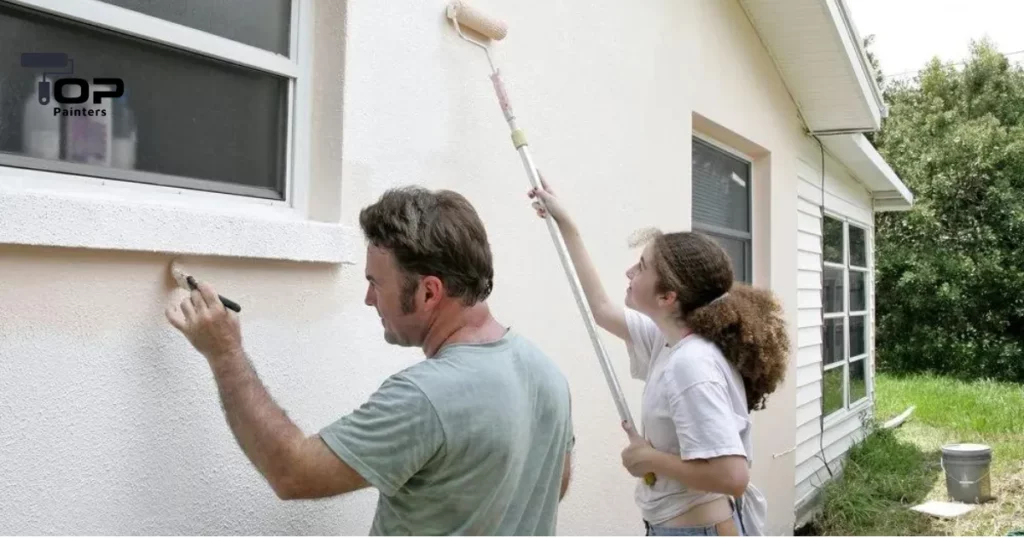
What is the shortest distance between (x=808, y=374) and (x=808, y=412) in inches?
13.0

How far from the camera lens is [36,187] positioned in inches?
70.5

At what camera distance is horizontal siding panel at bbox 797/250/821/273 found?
7.55 meters

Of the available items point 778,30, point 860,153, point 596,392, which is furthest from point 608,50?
point 860,153

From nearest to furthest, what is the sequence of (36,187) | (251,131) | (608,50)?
(36,187) → (251,131) → (608,50)

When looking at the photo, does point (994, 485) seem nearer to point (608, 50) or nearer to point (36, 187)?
point (608, 50)

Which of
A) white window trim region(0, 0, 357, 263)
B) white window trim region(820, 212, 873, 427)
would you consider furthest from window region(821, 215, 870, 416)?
white window trim region(0, 0, 357, 263)

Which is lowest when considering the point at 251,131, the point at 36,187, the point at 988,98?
the point at 36,187

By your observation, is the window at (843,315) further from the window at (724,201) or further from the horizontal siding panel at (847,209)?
the window at (724,201)

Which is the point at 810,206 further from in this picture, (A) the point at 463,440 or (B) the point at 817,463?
(A) the point at 463,440

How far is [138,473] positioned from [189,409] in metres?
0.18

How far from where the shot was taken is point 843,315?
9570 mm

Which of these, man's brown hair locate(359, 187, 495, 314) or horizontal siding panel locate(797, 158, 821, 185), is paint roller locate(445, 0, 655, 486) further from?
horizontal siding panel locate(797, 158, 821, 185)

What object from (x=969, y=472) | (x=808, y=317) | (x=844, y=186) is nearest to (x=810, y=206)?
(x=808, y=317)

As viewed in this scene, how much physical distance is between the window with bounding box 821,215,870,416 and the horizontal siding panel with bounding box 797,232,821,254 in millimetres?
338
